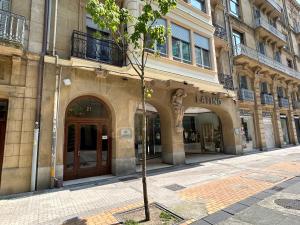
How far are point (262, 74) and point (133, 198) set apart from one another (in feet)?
57.7

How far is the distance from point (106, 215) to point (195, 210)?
211 centimetres

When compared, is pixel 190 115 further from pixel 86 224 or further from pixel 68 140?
pixel 86 224

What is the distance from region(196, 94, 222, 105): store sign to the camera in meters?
12.3

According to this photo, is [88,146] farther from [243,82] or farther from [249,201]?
[243,82]

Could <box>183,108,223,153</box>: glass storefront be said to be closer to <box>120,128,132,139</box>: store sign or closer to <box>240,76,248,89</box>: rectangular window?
<box>240,76,248,89</box>: rectangular window

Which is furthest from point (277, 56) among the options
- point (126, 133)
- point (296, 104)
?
point (126, 133)

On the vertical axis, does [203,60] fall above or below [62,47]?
above

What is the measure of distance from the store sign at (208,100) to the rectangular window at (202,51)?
1.88 meters

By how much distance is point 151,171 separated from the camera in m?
9.38

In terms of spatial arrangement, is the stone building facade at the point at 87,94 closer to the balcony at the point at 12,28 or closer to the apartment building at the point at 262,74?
the balcony at the point at 12,28

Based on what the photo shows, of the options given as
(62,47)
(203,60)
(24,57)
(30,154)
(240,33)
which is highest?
(240,33)

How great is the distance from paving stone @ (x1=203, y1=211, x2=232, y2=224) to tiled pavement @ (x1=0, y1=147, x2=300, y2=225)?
75 mm

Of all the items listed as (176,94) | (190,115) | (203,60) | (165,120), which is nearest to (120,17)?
(176,94)

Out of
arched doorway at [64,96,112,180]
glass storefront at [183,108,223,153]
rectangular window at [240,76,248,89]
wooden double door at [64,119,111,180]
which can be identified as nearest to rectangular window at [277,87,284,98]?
rectangular window at [240,76,248,89]
